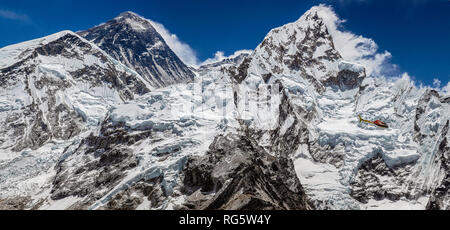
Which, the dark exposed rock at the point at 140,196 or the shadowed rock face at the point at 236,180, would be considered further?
the dark exposed rock at the point at 140,196

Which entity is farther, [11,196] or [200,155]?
[11,196]

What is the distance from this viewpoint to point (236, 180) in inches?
5802

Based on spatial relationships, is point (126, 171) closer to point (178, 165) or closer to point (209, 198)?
point (178, 165)

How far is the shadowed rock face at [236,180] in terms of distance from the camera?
138 metres

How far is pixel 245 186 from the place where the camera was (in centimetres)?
14425

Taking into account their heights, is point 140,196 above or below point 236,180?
below

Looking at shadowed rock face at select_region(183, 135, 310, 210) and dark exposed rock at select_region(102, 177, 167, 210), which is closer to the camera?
shadowed rock face at select_region(183, 135, 310, 210)

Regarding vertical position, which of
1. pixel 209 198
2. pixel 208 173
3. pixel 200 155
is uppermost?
pixel 200 155

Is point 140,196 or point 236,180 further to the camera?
point 140,196

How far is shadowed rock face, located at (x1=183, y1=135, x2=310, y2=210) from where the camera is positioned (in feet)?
454

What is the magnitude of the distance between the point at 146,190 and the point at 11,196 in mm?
76243
